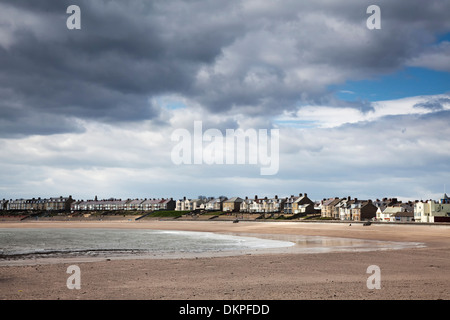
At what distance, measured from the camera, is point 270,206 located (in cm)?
17062

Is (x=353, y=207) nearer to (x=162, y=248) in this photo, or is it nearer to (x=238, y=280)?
(x=162, y=248)

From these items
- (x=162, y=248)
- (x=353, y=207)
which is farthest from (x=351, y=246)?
(x=353, y=207)

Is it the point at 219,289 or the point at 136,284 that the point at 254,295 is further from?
the point at 136,284

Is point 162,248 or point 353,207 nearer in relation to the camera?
point 162,248

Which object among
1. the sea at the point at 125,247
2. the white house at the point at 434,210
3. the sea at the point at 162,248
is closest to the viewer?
the sea at the point at 162,248

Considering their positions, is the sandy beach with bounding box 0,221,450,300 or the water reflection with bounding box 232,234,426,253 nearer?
the sandy beach with bounding box 0,221,450,300

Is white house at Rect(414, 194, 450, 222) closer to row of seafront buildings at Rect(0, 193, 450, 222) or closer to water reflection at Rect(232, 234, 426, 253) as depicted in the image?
row of seafront buildings at Rect(0, 193, 450, 222)

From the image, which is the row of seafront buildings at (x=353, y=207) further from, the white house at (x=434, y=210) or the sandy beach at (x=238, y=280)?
the sandy beach at (x=238, y=280)

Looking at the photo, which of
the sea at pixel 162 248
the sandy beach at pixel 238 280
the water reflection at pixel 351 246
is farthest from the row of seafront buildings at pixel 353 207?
the sandy beach at pixel 238 280

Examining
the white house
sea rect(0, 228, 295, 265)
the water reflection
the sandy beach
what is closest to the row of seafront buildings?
the white house

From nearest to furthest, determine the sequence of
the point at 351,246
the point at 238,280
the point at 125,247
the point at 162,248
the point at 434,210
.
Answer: the point at 238,280 < the point at 351,246 < the point at 162,248 < the point at 125,247 < the point at 434,210

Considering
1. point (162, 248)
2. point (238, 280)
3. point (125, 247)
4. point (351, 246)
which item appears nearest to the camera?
point (238, 280)

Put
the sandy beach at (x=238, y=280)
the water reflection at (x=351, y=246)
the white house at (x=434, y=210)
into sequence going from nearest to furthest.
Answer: the sandy beach at (x=238, y=280), the water reflection at (x=351, y=246), the white house at (x=434, y=210)
